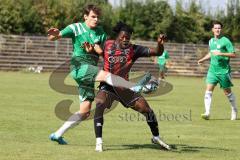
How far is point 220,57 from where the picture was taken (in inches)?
605

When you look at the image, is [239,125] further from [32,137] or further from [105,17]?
[105,17]

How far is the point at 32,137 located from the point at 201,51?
1670 inches

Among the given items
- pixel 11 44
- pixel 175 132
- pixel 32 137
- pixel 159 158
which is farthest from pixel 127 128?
pixel 11 44

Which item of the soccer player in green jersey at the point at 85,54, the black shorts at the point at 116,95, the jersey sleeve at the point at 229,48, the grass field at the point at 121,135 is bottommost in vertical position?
the grass field at the point at 121,135

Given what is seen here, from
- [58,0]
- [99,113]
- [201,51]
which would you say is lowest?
[201,51]

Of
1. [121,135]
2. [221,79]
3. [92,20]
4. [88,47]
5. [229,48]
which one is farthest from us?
[221,79]

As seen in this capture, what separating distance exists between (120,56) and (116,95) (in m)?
0.58

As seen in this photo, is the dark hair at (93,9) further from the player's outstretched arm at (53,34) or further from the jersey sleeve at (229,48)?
the jersey sleeve at (229,48)

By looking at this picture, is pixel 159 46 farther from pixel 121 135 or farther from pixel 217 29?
pixel 217 29

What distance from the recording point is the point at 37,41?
1908 inches

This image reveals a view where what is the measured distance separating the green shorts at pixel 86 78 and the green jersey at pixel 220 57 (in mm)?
6194

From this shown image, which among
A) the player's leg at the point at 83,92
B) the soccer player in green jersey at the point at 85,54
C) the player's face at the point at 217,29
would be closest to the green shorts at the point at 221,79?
the player's face at the point at 217,29

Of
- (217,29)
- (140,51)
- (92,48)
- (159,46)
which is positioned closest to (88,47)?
(92,48)

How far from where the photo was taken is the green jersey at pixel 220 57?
15227 mm
